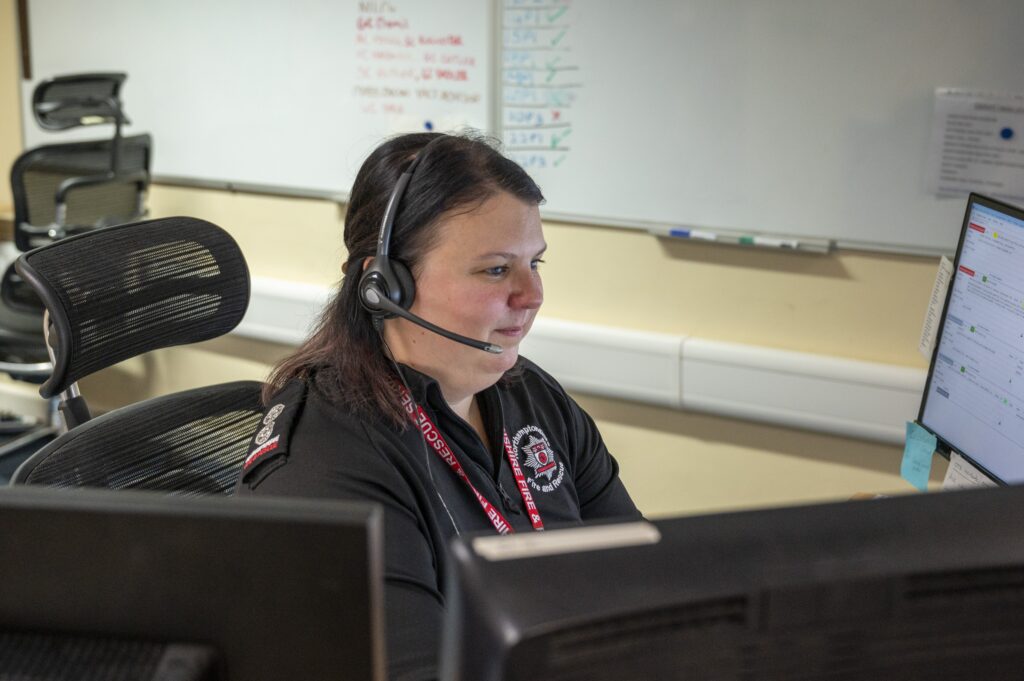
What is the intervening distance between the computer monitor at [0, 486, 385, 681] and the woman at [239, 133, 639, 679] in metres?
0.64

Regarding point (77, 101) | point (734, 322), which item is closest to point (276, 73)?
point (77, 101)

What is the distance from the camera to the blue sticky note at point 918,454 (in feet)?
5.44

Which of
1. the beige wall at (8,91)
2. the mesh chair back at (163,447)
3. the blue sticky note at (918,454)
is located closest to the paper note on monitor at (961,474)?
the blue sticky note at (918,454)

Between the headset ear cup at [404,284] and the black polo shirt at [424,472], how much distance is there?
0.09 meters

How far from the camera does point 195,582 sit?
588mm

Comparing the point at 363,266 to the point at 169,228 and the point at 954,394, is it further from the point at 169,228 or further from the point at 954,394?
the point at 954,394

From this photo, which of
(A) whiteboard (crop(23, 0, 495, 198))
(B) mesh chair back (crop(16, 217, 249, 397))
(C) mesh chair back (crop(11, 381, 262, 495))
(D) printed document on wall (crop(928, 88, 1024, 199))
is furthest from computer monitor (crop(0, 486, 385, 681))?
(A) whiteboard (crop(23, 0, 495, 198))

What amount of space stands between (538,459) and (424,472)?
0.85 ft

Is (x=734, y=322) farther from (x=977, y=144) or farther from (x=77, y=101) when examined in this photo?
(x=77, y=101)

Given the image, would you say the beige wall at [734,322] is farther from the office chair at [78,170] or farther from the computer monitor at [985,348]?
the office chair at [78,170]

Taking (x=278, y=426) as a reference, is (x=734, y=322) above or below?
below

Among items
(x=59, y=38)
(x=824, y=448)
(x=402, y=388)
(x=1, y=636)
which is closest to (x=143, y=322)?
(x=402, y=388)

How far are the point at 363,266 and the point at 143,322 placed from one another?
0.41m

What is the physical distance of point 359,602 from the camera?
0.58 metres
